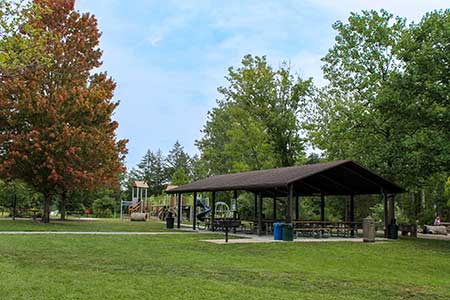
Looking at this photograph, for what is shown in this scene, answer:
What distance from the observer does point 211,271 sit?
9.35m

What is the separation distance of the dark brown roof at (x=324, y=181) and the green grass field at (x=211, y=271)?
403cm

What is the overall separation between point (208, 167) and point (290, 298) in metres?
42.9

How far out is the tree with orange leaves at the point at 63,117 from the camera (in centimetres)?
2394

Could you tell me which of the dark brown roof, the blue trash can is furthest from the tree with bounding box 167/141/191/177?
the blue trash can

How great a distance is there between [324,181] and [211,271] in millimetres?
13496

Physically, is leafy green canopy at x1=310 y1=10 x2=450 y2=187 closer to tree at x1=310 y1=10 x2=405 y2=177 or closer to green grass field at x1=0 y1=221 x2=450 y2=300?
tree at x1=310 y1=10 x2=405 y2=177

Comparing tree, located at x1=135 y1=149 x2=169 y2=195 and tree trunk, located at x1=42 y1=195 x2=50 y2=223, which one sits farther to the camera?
tree, located at x1=135 y1=149 x2=169 y2=195

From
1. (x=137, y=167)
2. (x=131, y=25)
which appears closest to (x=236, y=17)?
(x=131, y=25)

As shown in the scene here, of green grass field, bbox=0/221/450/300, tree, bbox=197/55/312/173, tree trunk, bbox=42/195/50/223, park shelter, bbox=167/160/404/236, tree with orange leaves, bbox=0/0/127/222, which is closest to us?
green grass field, bbox=0/221/450/300

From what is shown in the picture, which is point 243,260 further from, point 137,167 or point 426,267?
point 137,167

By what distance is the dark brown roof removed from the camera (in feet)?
59.7

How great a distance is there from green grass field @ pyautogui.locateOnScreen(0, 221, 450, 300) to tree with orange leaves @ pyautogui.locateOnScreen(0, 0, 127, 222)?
10195 mm

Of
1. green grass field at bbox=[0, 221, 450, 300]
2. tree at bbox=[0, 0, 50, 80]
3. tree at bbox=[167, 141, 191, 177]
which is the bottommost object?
green grass field at bbox=[0, 221, 450, 300]

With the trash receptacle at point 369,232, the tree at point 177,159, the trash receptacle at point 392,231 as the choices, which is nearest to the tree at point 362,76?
the trash receptacle at point 392,231
